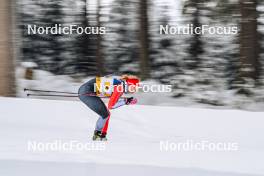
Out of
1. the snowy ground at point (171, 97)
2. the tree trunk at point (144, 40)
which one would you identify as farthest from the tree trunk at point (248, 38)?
the tree trunk at point (144, 40)

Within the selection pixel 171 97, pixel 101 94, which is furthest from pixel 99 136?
pixel 171 97

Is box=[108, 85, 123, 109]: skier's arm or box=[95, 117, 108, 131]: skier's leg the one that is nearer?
box=[108, 85, 123, 109]: skier's arm

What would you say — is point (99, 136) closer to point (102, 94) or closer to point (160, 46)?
point (102, 94)

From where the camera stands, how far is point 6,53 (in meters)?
6.23

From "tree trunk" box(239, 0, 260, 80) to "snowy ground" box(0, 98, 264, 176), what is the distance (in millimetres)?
3503

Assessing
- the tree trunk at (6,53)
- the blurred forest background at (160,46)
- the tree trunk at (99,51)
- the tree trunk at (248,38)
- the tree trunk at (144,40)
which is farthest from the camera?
the tree trunk at (99,51)

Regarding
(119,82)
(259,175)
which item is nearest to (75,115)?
(119,82)

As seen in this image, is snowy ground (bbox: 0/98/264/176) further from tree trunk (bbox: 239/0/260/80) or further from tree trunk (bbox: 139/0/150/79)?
tree trunk (bbox: 139/0/150/79)

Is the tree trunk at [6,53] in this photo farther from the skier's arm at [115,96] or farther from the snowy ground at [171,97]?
the skier's arm at [115,96]

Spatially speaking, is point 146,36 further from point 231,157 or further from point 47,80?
point 231,157

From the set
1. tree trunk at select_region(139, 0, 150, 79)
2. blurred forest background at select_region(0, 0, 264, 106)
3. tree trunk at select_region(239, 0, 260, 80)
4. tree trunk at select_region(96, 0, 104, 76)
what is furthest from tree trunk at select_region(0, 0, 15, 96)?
tree trunk at select_region(239, 0, 260, 80)

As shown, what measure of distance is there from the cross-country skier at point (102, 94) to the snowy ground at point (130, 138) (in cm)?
12

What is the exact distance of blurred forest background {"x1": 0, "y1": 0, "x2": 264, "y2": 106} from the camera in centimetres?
840

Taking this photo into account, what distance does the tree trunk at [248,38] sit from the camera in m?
8.24
